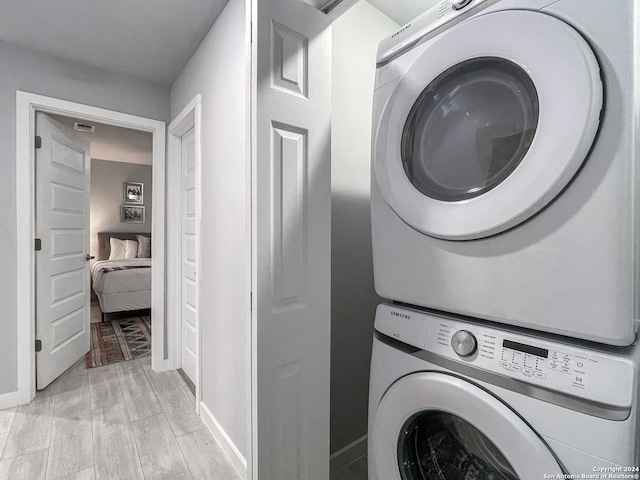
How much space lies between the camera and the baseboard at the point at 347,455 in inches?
61.2

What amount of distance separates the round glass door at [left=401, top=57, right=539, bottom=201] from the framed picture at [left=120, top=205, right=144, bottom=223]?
6371mm

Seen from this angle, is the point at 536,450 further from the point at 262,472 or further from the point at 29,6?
the point at 29,6

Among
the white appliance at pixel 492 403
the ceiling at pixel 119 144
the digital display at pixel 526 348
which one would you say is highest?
the ceiling at pixel 119 144

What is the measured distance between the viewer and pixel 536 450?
0.62m

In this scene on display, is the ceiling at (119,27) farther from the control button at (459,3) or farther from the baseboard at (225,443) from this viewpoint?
the baseboard at (225,443)

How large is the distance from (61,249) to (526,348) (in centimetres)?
324

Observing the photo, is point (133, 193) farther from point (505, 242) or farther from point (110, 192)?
point (505, 242)

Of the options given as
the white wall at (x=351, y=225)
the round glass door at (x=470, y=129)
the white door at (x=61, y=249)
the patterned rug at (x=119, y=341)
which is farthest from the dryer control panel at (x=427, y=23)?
the patterned rug at (x=119, y=341)

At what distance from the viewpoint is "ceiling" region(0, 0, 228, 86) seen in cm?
176

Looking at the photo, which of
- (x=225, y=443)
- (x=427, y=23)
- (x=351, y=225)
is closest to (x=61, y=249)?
(x=225, y=443)

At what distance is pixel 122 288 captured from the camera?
4.15 metres

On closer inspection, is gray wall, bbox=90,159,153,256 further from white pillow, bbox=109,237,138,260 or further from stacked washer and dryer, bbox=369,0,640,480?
stacked washer and dryer, bbox=369,0,640,480

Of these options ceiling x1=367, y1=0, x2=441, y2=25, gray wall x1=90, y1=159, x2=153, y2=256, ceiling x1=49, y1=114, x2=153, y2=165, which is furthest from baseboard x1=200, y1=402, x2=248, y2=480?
gray wall x1=90, y1=159, x2=153, y2=256

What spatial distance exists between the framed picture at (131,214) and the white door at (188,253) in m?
4.05
